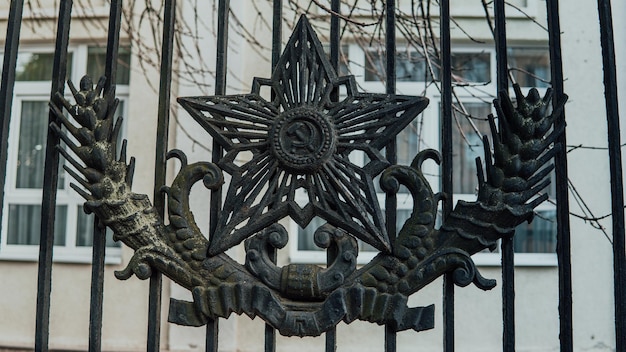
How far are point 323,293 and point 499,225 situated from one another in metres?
0.44

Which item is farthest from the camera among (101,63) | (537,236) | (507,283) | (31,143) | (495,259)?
(31,143)

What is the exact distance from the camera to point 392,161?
157 centimetres

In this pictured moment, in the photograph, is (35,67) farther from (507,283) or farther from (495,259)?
(507,283)

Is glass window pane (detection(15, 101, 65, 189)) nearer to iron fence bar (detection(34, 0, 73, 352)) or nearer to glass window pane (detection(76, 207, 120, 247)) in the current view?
glass window pane (detection(76, 207, 120, 247))

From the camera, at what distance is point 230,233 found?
1.58 m

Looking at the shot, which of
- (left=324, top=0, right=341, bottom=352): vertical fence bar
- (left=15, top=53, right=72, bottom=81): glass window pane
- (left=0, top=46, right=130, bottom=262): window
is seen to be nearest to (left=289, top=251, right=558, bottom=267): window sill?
(left=0, top=46, right=130, bottom=262): window

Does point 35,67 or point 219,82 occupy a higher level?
point 35,67

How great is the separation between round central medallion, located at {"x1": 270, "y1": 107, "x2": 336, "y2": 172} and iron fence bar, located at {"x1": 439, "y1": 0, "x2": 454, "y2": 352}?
0.27 metres

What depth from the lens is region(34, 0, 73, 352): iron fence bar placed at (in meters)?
1.63

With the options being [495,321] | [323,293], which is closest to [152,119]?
[495,321]

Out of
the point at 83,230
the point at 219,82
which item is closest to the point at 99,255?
the point at 219,82

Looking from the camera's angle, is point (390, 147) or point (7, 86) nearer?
point (390, 147)

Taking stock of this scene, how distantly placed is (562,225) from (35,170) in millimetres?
5343

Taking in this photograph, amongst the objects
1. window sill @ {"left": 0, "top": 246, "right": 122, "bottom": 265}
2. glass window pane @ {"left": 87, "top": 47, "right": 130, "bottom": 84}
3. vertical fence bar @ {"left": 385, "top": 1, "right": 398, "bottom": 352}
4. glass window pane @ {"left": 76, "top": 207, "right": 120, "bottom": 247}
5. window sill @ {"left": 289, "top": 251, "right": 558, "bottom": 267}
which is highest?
glass window pane @ {"left": 87, "top": 47, "right": 130, "bottom": 84}
